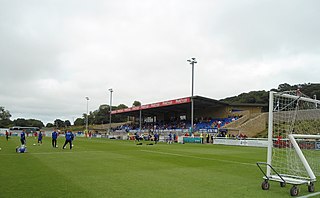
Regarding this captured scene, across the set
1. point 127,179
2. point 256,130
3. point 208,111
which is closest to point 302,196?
point 127,179

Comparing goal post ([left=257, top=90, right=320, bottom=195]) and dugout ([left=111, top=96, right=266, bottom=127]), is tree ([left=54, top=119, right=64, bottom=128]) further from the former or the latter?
goal post ([left=257, top=90, right=320, bottom=195])

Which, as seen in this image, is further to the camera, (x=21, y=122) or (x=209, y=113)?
(x=21, y=122)

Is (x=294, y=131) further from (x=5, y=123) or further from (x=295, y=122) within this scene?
(x=5, y=123)

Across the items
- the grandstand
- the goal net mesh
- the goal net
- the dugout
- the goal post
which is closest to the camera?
the goal post

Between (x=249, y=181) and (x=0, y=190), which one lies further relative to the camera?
(x=249, y=181)

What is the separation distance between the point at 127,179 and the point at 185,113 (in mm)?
62336

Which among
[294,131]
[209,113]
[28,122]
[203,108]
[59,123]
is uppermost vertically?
[203,108]

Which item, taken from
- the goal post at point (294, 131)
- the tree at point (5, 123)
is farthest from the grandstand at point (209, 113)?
the tree at point (5, 123)

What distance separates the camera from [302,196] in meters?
8.34

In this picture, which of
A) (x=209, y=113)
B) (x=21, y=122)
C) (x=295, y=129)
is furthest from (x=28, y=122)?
(x=295, y=129)

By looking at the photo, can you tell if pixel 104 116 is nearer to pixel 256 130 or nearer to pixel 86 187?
pixel 256 130

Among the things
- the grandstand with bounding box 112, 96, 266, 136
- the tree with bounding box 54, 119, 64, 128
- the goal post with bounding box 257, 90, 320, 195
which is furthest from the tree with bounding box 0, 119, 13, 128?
the goal post with bounding box 257, 90, 320, 195

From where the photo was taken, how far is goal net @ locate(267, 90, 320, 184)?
9.52 meters

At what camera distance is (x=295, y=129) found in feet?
38.7
